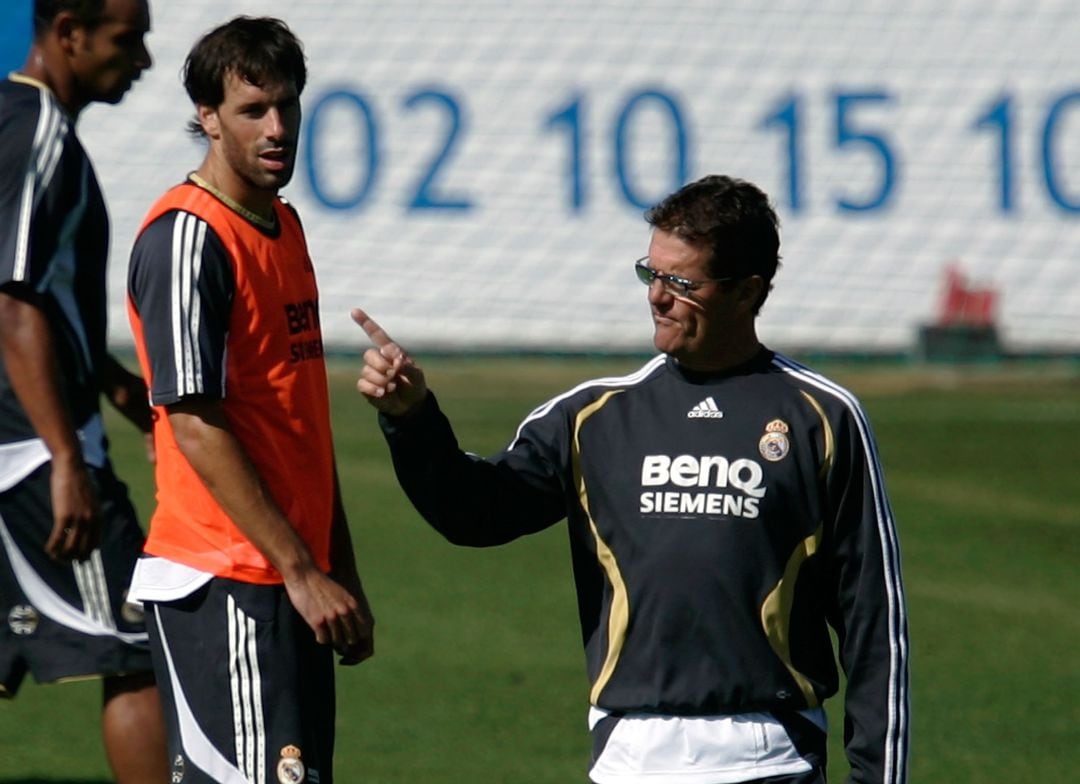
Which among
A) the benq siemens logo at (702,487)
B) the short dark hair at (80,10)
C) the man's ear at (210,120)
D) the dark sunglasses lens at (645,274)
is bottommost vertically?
the benq siemens logo at (702,487)

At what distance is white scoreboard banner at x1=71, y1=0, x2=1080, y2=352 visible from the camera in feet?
55.8

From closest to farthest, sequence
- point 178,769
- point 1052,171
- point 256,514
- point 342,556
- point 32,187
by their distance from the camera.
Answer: point 256,514 < point 178,769 < point 342,556 < point 32,187 < point 1052,171

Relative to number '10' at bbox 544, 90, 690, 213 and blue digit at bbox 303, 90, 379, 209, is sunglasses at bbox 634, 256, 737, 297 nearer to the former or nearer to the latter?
number '10' at bbox 544, 90, 690, 213

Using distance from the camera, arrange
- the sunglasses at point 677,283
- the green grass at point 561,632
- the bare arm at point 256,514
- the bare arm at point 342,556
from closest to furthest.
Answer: the sunglasses at point 677,283 < the bare arm at point 256,514 < the bare arm at point 342,556 < the green grass at point 561,632

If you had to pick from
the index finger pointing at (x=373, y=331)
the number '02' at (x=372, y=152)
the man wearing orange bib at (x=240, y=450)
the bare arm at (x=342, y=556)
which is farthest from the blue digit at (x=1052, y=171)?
the index finger pointing at (x=373, y=331)

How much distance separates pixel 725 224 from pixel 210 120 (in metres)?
1.20

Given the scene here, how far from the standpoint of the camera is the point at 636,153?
17.1 metres

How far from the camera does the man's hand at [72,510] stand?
5.12 meters

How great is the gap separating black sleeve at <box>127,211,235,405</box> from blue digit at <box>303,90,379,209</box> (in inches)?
503

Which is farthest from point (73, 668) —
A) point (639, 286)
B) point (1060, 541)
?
point (639, 286)

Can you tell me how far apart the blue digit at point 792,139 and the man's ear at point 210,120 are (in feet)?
41.8

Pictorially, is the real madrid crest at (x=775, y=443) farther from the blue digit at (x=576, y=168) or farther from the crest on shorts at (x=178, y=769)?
the blue digit at (x=576, y=168)

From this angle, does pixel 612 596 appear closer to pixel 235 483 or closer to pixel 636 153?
pixel 235 483

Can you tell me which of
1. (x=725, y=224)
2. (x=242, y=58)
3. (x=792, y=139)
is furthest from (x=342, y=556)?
(x=792, y=139)
